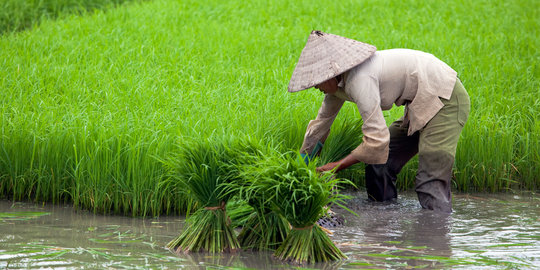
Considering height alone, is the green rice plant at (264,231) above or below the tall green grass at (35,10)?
below

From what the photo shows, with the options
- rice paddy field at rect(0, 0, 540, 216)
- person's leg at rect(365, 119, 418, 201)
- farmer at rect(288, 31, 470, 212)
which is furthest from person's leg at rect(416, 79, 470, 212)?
rice paddy field at rect(0, 0, 540, 216)

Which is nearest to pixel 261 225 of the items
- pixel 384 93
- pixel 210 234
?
pixel 210 234

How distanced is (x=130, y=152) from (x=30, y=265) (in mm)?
1409

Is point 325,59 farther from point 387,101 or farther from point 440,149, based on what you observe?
point 440,149

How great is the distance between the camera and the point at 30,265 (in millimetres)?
3010

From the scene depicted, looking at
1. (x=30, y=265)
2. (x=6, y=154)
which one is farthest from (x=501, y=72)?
(x=30, y=265)

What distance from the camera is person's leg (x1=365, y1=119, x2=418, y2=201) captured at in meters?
4.59

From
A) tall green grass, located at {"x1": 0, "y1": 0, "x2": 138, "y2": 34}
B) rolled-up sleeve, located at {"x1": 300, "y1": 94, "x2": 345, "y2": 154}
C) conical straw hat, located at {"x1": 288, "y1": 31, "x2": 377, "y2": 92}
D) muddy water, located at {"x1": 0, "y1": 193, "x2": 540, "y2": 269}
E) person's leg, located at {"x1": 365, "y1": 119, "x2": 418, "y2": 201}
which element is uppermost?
tall green grass, located at {"x1": 0, "y1": 0, "x2": 138, "y2": 34}

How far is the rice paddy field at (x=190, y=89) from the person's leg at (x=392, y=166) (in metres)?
0.28

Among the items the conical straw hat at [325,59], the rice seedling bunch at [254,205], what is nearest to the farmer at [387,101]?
the conical straw hat at [325,59]

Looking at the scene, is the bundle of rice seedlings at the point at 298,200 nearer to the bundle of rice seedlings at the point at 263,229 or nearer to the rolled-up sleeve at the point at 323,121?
the bundle of rice seedlings at the point at 263,229

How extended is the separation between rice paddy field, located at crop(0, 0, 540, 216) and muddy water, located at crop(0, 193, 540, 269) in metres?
0.32

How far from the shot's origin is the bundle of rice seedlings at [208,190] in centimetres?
321

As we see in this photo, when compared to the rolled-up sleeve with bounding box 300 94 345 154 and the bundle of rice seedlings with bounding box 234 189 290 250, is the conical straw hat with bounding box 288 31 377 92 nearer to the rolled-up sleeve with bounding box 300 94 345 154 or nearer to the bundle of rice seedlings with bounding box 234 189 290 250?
the rolled-up sleeve with bounding box 300 94 345 154
